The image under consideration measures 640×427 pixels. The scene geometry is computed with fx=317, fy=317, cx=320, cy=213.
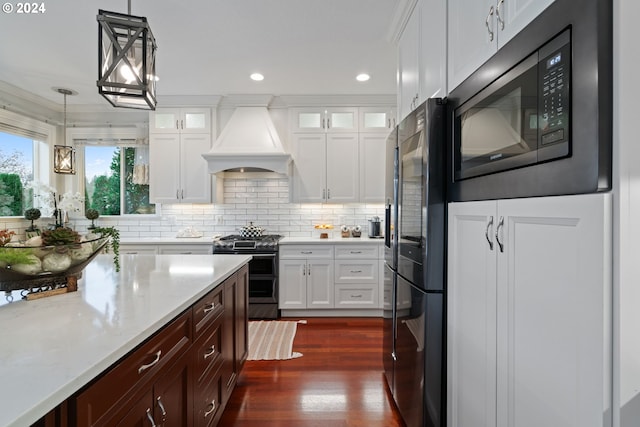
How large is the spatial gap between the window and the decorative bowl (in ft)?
11.0

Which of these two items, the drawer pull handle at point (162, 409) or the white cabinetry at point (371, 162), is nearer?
the drawer pull handle at point (162, 409)

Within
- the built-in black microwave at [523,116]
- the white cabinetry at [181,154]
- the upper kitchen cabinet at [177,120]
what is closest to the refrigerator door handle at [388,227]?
the built-in black microwave at [523,116]

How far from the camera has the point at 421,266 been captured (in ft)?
5.20

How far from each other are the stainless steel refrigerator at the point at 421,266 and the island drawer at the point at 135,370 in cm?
110

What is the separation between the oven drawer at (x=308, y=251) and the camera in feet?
12.5

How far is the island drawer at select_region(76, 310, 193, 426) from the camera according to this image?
0.77 meters

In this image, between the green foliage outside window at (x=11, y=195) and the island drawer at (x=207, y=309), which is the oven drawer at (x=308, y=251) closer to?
the island drawer at (x=207, y=309)

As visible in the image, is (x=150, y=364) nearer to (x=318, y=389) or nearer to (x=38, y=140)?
(x=318, y=389)

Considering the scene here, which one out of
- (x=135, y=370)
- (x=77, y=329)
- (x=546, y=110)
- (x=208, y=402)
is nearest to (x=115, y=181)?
(x=208, y=402)

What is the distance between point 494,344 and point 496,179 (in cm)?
58

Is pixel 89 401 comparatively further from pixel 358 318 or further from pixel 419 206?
pixel 358 318

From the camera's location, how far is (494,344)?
43.5 inches

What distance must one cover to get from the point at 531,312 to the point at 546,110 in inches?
22.6

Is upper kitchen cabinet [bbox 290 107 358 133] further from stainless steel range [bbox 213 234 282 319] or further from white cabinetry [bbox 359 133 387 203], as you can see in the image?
stainless steel range [bbox 213 234 282 319]
